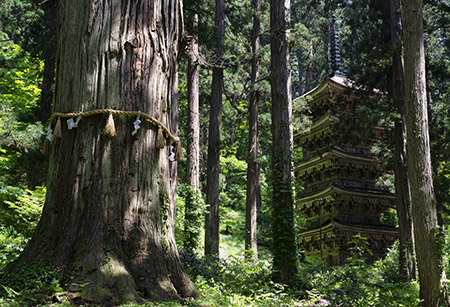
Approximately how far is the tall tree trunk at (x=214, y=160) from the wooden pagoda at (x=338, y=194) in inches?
346

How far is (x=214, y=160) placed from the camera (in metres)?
18.8

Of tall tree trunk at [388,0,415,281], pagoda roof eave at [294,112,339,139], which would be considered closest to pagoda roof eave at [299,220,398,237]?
pagoda roof eave at [294,112,339,139]

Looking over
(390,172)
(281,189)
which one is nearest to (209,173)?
(281,189)

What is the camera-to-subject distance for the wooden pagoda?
27297 millimetres

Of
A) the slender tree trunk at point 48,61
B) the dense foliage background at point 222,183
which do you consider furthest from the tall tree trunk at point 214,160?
the slender tree trunk at point 48,61

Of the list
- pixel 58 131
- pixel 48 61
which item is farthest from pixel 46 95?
pixel 58 131

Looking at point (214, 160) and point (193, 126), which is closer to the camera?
point (193, 126)

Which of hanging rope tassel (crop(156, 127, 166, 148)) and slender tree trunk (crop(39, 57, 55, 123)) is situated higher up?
slender tree trunk (crop(39, 57, 55, 123))

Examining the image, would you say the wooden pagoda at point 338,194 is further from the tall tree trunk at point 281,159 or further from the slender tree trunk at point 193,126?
the tall tree trunk at point 281,159

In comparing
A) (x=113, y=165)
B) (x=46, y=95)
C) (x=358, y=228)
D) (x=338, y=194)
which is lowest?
(x=113, y=165)

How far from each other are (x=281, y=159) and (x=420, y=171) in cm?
342

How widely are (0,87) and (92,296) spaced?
19986mm

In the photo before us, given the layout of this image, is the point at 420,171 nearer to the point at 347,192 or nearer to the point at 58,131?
the point at 58,131

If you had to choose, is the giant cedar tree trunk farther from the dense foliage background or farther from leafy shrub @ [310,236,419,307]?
leafy shrub @ [310,236,419,307]
